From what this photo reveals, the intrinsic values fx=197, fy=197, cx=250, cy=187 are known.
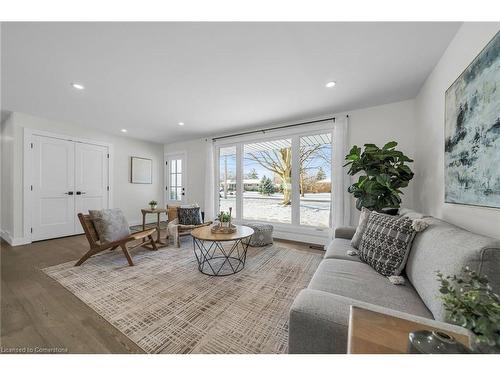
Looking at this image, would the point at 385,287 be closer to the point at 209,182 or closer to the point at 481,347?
the point at 481,347

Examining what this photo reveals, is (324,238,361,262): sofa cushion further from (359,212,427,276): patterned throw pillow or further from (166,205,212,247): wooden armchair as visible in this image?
(166,205,212,247): wooden armchair

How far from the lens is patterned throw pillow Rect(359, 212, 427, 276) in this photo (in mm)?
1385

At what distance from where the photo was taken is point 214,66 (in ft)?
6.83

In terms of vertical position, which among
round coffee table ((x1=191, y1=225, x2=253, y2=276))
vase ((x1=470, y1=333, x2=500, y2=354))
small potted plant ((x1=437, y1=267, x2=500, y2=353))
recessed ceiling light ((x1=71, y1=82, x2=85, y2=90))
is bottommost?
round coffee table ((x1=191, y1=225, x2=253, y2=276))

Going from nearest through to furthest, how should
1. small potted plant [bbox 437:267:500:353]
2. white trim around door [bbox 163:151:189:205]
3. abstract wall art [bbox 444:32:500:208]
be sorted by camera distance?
1. small potted plant [bbox 437:267:500:353]
2. abstract wall art [bbox 444:32:500:208]
3. white trim around door [bbox 163:151:189:205]

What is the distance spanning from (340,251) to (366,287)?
2.13 feet

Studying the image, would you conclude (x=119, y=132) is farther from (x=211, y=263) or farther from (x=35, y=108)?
(x=211, y=263)

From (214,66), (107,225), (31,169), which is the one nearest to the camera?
(214,66)

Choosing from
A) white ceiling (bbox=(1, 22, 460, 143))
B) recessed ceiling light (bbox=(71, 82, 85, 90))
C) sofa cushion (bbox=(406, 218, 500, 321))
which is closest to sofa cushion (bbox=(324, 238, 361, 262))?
sofa cushion (bbox=(406, 218, 500, 321))

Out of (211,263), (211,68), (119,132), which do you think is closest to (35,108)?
(119,132)

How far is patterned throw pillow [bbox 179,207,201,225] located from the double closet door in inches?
90.1

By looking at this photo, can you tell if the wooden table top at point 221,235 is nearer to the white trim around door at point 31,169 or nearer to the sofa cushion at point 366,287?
the sofa cushion at point 366,287

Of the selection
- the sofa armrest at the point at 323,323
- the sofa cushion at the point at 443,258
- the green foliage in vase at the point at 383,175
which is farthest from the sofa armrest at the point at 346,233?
the sofa armrest at the point at 323,323

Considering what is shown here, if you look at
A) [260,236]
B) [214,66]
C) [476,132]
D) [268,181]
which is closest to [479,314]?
[476,132]
